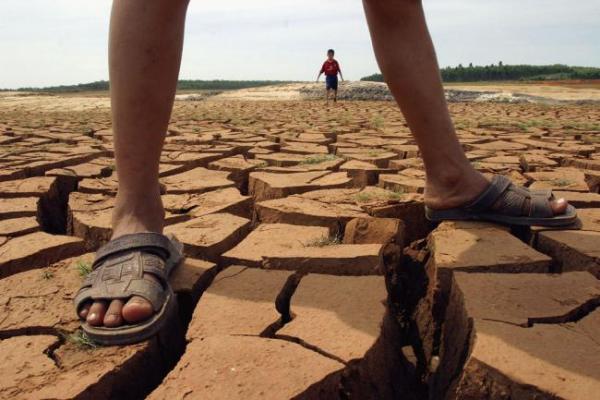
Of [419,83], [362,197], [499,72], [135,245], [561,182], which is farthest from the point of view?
[499,72]

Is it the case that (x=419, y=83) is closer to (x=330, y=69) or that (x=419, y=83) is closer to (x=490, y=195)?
(x=490, y=195)

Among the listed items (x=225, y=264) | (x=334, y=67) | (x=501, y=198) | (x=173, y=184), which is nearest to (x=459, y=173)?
(x=501, y=198)

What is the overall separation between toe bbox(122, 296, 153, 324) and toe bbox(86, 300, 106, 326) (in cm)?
5

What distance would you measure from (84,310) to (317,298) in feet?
1.69

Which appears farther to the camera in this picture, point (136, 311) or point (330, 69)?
point (330, 69)

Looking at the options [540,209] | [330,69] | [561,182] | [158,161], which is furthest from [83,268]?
[330,69]

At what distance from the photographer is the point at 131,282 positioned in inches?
42.9

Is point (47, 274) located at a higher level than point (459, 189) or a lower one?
lower

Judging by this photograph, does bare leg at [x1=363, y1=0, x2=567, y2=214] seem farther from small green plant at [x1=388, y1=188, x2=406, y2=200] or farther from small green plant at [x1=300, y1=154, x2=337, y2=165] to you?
small green plant at [x1=300, y1=154, x2=337, y2=165]

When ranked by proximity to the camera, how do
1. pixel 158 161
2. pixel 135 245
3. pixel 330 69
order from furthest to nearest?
pixel 330 69, pixel 158 161, pixel 135 245

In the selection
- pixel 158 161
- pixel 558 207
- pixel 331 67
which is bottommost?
pixel 558 207

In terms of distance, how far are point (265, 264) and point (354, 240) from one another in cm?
37

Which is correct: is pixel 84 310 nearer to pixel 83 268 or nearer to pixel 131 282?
pixel 131 282

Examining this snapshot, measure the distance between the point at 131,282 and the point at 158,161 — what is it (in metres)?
0.35
